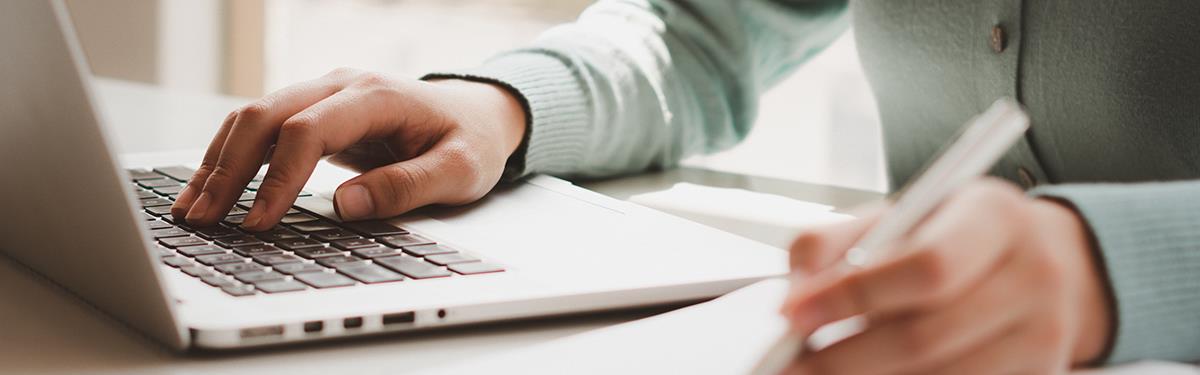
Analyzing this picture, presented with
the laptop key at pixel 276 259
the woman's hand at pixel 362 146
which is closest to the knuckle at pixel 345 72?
the woman's hand at pixel 362 146

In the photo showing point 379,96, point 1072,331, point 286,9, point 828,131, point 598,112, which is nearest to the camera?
point 1072,331

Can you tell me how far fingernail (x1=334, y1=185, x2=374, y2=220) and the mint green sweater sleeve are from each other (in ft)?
0.50

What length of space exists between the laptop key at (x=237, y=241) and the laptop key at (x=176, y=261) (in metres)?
0.03

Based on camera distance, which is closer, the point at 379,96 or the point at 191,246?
the point at 191,246

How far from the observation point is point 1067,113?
2.33ft

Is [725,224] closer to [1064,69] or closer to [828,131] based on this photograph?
[1064,69]

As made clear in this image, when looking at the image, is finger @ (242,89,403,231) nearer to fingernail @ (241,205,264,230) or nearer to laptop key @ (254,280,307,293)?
fingernail @ (241,205,264,230)

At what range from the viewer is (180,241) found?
1.66 ft

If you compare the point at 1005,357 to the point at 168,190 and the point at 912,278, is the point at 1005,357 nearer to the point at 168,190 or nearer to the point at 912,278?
the point at 912,278

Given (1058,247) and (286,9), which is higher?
(1058,247)

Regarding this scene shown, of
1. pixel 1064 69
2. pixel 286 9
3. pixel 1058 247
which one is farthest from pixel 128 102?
pixel 286 9

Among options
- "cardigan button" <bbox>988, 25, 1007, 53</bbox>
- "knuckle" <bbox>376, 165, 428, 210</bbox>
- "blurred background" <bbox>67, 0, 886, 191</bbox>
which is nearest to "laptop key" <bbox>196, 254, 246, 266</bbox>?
"knuckle" <bbox>376, 165, 428, 210</bbox>

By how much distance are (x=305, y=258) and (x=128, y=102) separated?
74cm

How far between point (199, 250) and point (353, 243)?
65 mm
